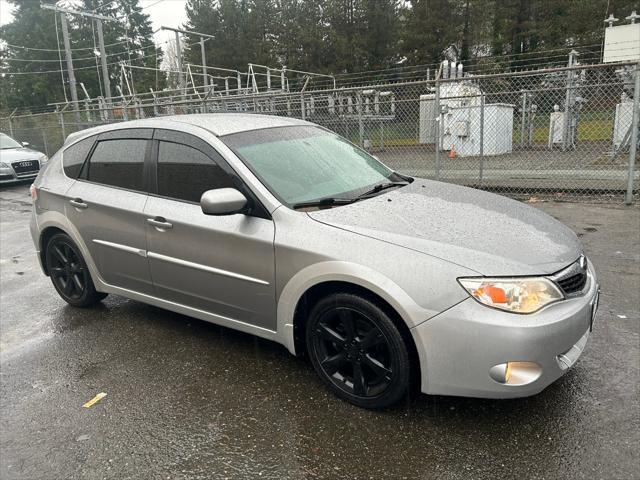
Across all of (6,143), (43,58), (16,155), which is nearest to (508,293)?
(16,155)

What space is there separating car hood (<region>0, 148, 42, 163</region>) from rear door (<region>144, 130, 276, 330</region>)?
12.1m

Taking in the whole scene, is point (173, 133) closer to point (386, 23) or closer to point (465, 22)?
point (465, 22)

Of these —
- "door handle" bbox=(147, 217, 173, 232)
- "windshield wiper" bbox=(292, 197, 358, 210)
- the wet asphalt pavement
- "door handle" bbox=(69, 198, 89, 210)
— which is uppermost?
"windshield wiper" bbox=(292, 197, 358, 210)

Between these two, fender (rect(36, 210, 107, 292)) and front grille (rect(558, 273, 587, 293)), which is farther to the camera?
fender (rect(36, 210, 107, 292))

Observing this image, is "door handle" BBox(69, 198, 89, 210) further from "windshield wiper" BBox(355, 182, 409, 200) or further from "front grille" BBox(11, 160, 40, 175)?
"front grille" BBox(11, 160, 40, 175)

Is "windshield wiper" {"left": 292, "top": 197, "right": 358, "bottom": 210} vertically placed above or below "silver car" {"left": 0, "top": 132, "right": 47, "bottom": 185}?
above

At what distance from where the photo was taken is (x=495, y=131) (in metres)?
15.3

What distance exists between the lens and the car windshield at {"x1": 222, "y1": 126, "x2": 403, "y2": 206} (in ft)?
10.8

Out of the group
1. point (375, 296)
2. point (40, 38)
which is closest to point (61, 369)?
point (375, 296)

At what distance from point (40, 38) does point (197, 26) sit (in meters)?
18.7

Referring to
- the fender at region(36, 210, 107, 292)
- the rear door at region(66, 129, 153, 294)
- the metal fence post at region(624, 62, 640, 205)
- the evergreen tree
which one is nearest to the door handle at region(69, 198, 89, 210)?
the rear door at region(66, 129, 153, 294)

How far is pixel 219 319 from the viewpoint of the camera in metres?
3.49

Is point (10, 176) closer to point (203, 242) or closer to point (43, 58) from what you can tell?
point (203, 242)

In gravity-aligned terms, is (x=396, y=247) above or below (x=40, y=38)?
below
